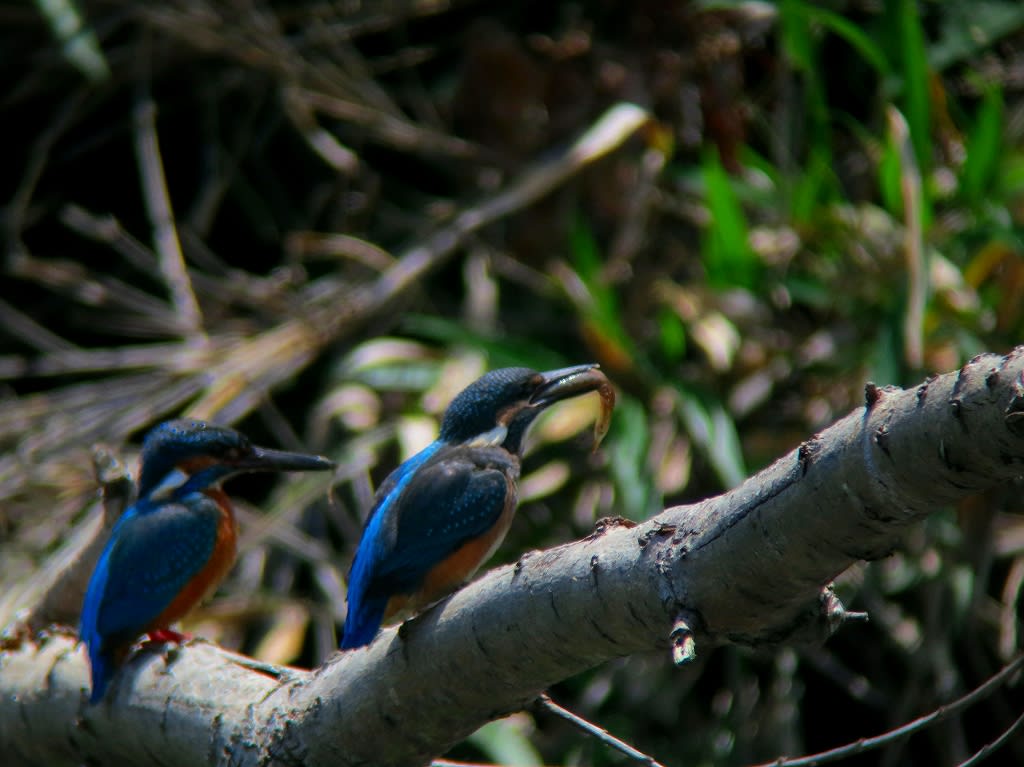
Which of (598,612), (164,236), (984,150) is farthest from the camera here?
(164,236)

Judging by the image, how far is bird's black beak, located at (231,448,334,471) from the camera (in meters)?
3.07

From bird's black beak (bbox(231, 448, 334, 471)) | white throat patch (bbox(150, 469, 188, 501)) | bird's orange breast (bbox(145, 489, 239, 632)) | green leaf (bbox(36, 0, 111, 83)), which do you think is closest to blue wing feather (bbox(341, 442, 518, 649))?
bird's black beak (bbox(231, 448, 334, 471))

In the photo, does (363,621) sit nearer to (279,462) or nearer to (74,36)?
(279,462)

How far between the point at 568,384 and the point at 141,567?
1021mm

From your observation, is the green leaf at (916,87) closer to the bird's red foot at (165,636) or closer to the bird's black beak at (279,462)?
the bird's black beak at (279,462)

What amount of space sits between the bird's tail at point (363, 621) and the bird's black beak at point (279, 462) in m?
0.60

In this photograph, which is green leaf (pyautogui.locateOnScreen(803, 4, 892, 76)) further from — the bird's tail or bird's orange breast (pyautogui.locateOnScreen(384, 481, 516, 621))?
the bird's tail

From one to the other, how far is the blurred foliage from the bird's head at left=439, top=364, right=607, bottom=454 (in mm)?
759

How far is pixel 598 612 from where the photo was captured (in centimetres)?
182

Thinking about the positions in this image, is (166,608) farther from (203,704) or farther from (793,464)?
(793,464)

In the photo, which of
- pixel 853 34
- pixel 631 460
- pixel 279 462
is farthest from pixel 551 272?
pixel 279 462

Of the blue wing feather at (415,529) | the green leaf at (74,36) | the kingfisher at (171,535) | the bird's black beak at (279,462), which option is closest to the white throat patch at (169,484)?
the kingfisher at (171,535)

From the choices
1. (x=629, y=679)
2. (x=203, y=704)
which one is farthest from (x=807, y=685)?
(x=203, y=704)

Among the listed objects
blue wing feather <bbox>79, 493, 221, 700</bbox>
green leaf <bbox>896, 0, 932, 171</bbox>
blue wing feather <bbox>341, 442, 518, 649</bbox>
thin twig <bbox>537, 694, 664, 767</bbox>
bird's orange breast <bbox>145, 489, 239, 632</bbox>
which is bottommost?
bird's orange breast <bbox>145, 489, 239, 632</bbox>
